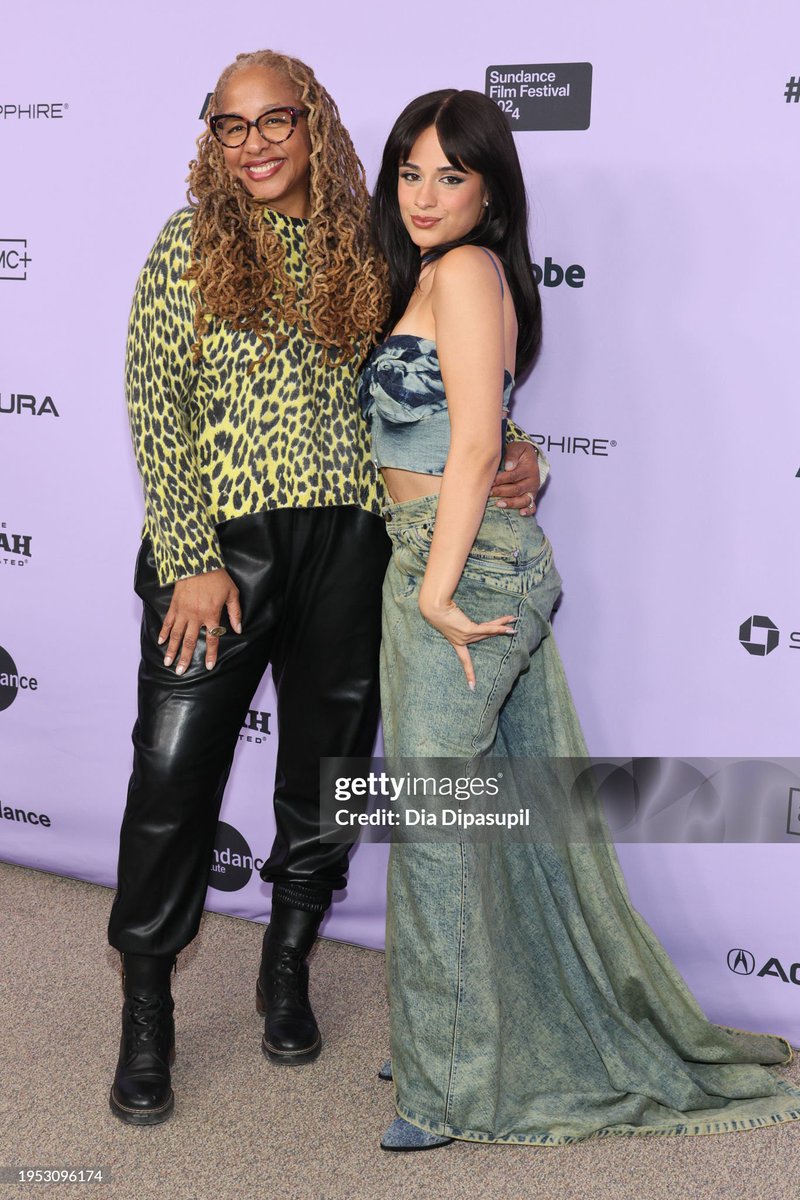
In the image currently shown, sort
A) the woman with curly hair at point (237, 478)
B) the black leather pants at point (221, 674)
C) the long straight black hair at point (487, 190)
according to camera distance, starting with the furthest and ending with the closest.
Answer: the black leather pants at point (221, 674), the woman with curly hair at point (237, 478), the long straight black hair at point (487, 190)

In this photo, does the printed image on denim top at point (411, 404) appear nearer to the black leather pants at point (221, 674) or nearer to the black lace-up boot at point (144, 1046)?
the black leather pants at point (221, 674)

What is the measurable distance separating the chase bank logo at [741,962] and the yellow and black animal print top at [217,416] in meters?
1.30

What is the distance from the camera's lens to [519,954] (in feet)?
7.52

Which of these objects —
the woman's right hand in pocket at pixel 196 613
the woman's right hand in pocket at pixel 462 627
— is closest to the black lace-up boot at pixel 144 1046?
the woman's right hand in pocket at pixel 196 613

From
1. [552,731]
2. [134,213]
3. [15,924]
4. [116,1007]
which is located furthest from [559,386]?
[15,924]

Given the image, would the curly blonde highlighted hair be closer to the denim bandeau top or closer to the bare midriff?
the denim bandeau top

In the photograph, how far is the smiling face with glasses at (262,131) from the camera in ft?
6.53

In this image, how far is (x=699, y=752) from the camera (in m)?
2.50

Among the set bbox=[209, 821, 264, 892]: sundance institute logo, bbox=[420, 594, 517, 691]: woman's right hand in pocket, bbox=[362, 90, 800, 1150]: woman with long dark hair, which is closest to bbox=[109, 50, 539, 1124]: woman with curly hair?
bbox=[362, 90, 800, 1150]: woman with long dark hair

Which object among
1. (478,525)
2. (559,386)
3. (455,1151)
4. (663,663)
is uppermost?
(559,386)

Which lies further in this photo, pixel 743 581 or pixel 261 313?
pixel 743 581

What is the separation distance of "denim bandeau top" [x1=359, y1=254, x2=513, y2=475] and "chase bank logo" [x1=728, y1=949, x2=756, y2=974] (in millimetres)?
1270

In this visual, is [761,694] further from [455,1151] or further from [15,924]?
[15,924]

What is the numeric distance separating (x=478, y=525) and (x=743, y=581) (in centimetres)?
71
